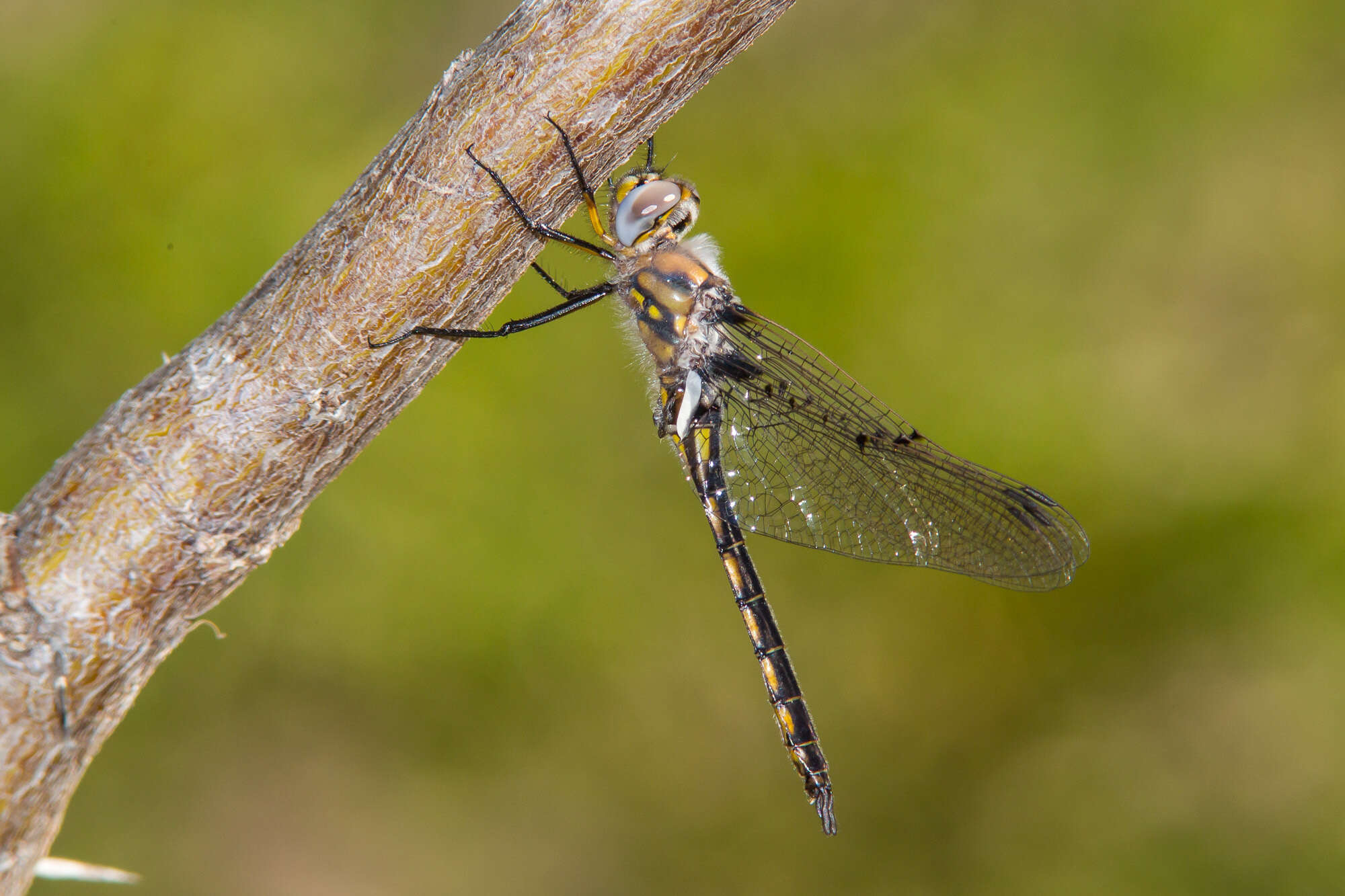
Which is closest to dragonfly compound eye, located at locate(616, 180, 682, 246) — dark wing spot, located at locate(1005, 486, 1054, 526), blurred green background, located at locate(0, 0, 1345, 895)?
blurred green background, located at locate(0, 0, 1345, 895)

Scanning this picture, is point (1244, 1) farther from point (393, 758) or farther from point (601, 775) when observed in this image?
point (393, 758)

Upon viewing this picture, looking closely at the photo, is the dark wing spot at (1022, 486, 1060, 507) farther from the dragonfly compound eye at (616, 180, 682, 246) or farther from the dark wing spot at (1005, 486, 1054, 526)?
the dragonfly compound eye at (616, 180, 682, 246)

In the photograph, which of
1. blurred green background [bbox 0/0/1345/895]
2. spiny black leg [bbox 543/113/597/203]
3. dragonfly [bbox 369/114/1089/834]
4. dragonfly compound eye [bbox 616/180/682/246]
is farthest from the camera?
blurred green background [bbox 0/0/1345/895]

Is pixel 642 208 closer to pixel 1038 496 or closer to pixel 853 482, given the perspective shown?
pixel 853 482

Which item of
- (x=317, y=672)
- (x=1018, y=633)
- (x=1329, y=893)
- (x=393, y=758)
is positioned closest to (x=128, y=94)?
(x=317, y=672)

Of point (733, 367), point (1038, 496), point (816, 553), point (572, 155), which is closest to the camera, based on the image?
point (572, 155)

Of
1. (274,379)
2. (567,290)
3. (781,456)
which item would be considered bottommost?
(274,379)

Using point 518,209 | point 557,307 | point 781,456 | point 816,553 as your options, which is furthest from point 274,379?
point 816,553
